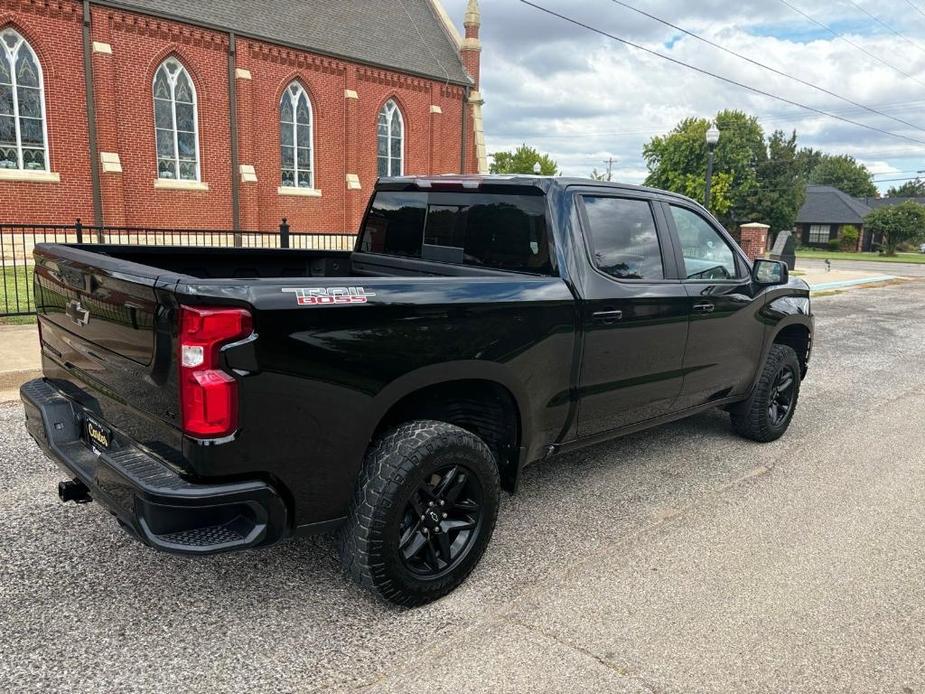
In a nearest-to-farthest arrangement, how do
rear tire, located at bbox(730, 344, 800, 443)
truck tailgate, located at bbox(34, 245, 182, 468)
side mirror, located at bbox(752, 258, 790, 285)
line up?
truck tailgate, located at bbox(34, 245, 182, 468) → side mirror, located at bbox(752, 258, 790, 285) → rear tire, located at bbox(730, 344, 800, 443)

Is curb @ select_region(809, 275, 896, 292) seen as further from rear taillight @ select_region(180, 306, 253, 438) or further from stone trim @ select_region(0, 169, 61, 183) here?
stone trim @ select_region(0, 169, 61, 183)

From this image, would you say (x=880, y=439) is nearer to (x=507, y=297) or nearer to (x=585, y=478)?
(x=585, y=478)

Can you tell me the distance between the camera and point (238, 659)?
2729 millimetres

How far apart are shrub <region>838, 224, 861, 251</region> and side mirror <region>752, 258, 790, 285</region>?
68.5 m

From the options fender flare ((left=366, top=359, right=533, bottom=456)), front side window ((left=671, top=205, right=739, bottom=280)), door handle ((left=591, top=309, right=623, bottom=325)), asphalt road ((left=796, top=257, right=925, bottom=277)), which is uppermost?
front side window ((left=671, top=205, right=739, bottom=280))

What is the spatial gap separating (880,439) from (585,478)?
2.98 meters

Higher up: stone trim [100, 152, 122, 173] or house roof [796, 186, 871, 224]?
house roof [796, 186, 871, 224]

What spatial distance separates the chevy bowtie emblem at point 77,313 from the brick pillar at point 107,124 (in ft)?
59.9

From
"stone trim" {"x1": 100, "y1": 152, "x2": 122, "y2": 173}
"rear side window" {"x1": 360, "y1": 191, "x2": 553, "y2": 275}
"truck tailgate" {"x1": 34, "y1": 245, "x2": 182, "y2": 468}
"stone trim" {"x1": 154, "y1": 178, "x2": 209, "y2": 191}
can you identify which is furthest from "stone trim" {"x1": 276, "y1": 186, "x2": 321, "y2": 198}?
"truck tailgate" {"x1": 34, "y1": 245, "x2": 182, "y2": 468}

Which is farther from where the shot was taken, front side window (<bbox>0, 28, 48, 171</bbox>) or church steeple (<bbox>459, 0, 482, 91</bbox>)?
church steeple (<bbox>459, 0, 482, 91</bbox>)

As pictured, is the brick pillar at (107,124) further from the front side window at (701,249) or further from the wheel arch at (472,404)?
the wheel arch at (472,404)

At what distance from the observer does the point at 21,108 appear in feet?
60.3

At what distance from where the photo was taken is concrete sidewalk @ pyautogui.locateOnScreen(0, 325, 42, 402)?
259 inches

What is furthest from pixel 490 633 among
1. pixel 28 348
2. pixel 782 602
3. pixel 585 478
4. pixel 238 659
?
pixel 28 348
